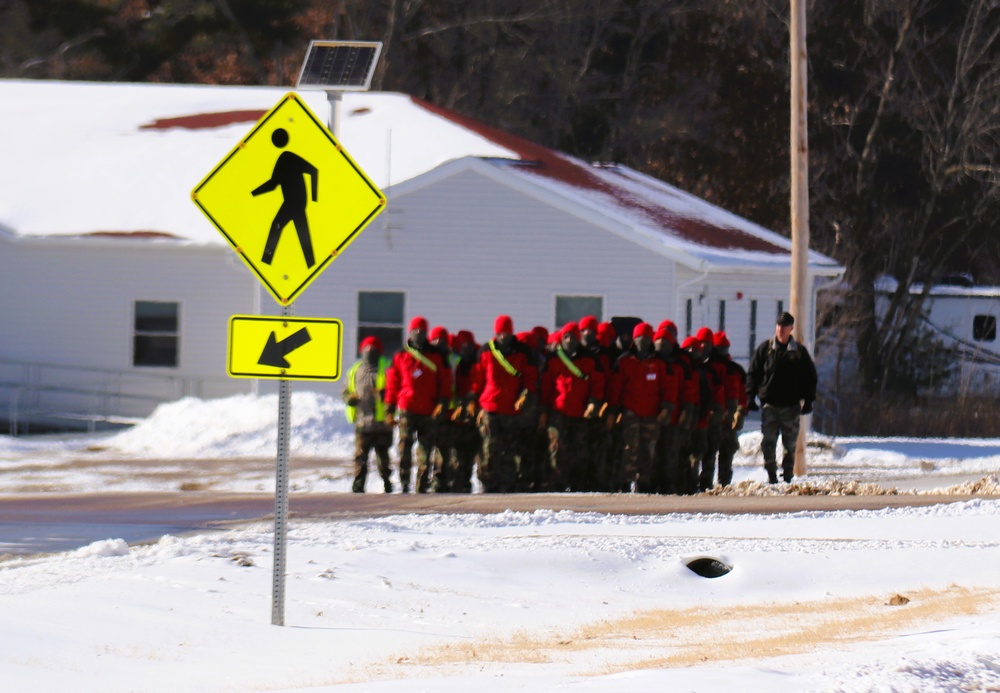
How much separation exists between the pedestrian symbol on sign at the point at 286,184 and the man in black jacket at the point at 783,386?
9623 mm

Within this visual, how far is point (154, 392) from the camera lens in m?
29.5

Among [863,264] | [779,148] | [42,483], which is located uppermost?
[779,148]

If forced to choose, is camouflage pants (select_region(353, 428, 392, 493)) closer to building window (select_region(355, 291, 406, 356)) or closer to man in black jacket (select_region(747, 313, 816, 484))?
man in black jacket (select_region(747, 313, 816, 484))

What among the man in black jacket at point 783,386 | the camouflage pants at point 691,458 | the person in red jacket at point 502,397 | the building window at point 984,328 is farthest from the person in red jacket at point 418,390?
the building window at point 984,328

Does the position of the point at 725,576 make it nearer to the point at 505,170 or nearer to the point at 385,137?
the point at 505,170

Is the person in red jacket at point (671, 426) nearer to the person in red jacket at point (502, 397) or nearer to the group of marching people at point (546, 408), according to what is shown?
the group of marching people at point (546, 408)

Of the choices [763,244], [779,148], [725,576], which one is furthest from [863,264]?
[725,576]

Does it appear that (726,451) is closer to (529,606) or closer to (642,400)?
(642,400)

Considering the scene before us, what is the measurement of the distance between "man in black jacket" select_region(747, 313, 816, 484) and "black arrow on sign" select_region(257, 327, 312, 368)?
9560mm

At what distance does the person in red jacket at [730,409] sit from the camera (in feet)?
59.5

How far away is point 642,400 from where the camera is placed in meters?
17.2

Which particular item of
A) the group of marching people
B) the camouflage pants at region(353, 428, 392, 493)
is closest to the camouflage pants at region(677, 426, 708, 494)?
the group of marching people

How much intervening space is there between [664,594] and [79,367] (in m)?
19.8

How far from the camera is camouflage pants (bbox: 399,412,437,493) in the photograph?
17484 mm
